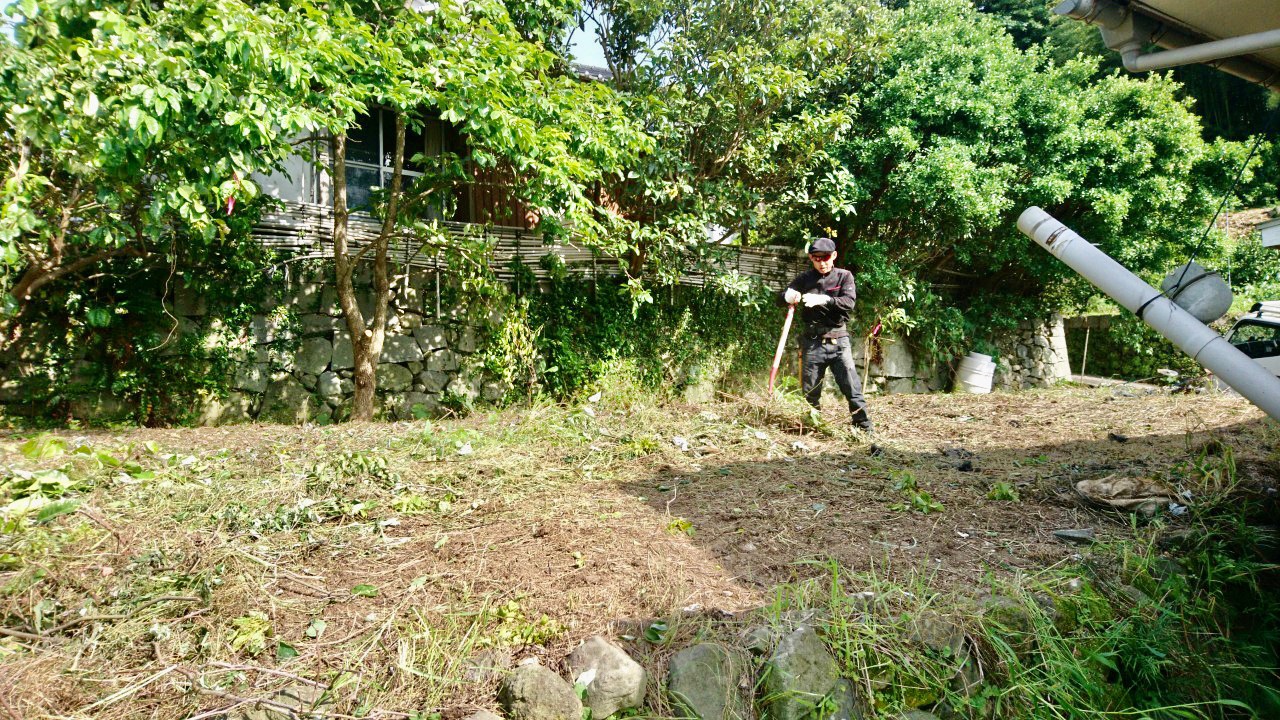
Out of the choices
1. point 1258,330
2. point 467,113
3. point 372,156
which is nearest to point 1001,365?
point 1258,330

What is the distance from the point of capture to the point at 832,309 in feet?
19.7

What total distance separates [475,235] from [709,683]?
4914mm

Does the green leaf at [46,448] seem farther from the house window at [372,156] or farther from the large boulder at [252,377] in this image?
the house window at [372,156]

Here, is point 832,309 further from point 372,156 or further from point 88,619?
point 88,619

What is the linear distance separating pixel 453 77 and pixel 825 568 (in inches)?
149

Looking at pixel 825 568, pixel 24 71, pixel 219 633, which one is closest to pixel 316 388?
pixel 24 71

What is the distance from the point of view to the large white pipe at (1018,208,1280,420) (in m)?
2.80

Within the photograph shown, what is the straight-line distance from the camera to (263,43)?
138 inches

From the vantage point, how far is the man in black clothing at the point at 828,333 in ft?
19.5

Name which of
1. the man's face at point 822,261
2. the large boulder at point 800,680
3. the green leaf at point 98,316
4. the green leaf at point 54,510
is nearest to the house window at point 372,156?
the green leaf at point 98,316

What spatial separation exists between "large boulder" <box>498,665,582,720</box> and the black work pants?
4.16m

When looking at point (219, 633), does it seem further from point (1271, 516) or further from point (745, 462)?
point (1271, 516)

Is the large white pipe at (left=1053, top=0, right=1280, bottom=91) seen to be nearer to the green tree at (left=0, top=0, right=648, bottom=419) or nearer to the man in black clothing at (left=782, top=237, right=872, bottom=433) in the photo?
the man in black clothing at (left=782, top=237, right=872, bottom=433)

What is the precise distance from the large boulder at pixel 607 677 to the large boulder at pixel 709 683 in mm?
125
